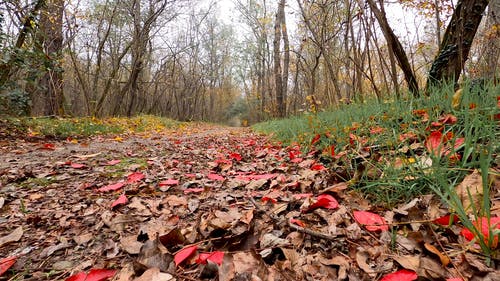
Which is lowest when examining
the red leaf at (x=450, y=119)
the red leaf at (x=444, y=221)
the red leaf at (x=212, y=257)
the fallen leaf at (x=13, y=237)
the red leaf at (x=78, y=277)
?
the red leaf at (x=78, y=277)

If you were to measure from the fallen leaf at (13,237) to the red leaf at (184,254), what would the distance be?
2.54 ft

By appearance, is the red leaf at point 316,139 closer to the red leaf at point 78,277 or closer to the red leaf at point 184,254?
the red leaf at point 184,254

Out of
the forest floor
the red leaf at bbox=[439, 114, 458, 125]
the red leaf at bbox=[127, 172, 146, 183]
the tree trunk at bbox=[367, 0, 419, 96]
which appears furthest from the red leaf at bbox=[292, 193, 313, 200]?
the tree trunk at bbox=[367, 0, 419, 96]

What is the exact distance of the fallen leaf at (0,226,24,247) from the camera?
1067 mm

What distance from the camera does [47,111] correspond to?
802 cm

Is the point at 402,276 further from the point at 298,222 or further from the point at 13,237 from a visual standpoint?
the point at 13,237

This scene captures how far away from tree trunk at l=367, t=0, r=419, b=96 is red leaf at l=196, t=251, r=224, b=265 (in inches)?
104

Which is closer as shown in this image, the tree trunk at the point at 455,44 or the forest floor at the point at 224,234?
the forest floor at the point at 224,234

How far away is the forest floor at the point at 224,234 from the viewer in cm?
79

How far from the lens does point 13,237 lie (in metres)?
1.10

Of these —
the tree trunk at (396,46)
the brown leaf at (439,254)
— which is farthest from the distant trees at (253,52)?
the brown leaf at (439,254)

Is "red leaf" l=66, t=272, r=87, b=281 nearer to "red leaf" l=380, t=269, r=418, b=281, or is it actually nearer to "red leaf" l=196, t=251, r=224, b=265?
"red leaf" l=196, t=251, r=224, b=265

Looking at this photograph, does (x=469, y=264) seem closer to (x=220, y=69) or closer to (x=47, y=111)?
(x=47, y=111)

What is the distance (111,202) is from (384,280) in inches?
53.7
